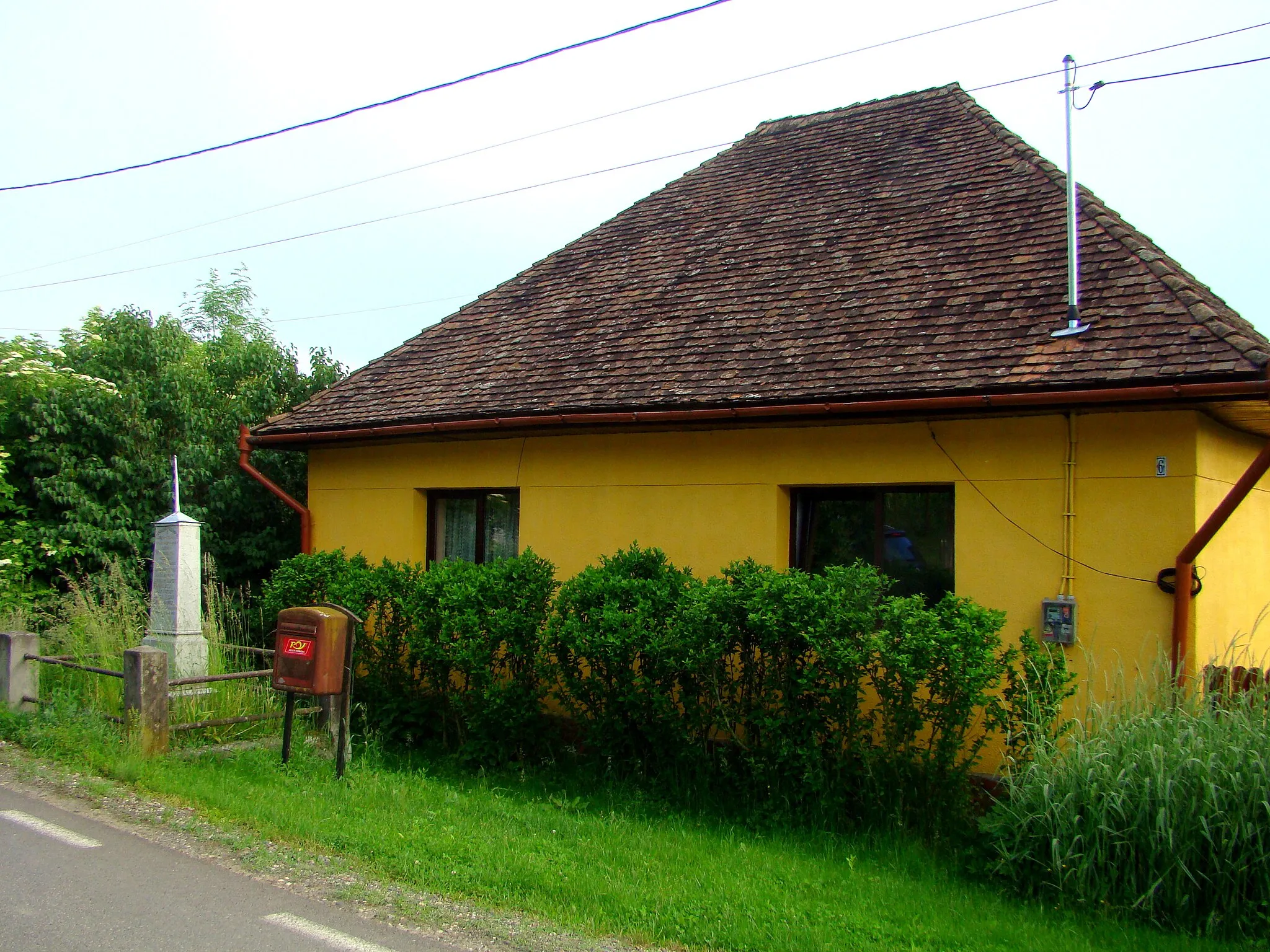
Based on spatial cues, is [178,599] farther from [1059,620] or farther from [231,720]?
[1059,620]

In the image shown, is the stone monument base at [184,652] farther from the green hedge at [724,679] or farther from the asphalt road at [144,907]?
the asphalt road at [144,907]

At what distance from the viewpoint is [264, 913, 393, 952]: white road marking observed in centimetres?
→ 445

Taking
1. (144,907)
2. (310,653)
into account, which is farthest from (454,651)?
(144,907)

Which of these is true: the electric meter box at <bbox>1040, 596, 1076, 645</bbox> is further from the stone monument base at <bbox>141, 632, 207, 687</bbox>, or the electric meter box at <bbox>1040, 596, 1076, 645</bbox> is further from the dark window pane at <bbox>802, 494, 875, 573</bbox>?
the stone monument base at <bbox>141, 632, 207, 687</bbox>

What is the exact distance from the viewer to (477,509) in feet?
34.7

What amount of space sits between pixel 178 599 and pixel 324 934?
5596 mm

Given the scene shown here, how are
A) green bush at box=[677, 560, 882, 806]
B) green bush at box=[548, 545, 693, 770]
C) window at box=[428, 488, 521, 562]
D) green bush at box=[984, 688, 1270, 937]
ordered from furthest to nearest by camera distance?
window at box=[428, 488, 521, 562], green bush at box=[548, 545, 693, 770], green bush at box=[677, 560, 882, 806], green bush at box=[984, 688, 1270, 937]

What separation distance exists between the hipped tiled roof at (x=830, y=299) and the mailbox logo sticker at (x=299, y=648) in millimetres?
3075

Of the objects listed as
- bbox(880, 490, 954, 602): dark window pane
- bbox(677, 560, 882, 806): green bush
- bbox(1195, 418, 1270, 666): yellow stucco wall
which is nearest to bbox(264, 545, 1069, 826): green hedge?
bbox(677, 560, 882, 806): green bush

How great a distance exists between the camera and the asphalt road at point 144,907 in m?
4.46

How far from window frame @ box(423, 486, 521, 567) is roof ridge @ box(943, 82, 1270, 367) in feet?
19.3

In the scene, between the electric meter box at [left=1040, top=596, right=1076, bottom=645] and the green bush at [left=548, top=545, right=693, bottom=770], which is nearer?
the electric meter box at [left=1040, top=596, right=1076, bottom=645]

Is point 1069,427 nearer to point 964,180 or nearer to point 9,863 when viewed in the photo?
point 964,180

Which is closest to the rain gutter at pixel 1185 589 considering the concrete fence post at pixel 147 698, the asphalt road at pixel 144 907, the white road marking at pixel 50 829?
the asphalt road at pixel 144 907
